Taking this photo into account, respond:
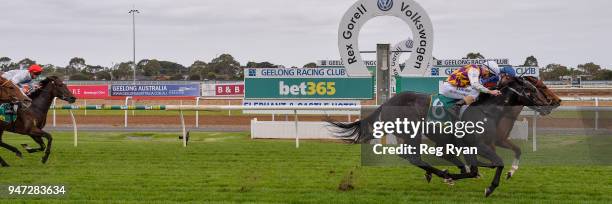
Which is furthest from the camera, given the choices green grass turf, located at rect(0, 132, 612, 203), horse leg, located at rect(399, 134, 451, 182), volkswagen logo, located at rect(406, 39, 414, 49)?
volkswagen logo, located at rect(406, 39, 414, 49)

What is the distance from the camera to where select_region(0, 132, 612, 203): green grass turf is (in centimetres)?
677

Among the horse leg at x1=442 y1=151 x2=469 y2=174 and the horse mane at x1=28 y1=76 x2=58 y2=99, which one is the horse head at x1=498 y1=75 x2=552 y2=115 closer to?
the horse leg at x1=442 y1=151 x2=469 y2=174

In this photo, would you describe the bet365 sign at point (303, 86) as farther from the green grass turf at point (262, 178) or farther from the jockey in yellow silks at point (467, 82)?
the jockey in yellow silks at point (467, 82)

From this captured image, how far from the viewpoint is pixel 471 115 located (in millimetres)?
7293

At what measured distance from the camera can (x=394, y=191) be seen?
23.3ft

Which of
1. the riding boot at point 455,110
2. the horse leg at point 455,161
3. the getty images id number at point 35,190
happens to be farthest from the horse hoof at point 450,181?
the getty images id number at point 35,190

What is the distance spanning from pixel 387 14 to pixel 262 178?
15.7 feet

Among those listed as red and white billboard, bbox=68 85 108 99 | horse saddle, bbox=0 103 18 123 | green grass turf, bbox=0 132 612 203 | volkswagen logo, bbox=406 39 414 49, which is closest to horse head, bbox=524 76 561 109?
green grass turf, bbox=0 132 612 203

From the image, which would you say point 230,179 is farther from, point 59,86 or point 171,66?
point 171,66

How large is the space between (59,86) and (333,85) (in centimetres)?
637

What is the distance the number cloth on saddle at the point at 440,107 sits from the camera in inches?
296

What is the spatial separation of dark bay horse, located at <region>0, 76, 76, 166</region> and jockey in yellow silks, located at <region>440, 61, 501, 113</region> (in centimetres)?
545

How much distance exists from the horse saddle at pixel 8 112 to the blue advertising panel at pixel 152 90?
18927mm

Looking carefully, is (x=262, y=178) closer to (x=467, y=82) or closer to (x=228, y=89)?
(x=467, y=82)
